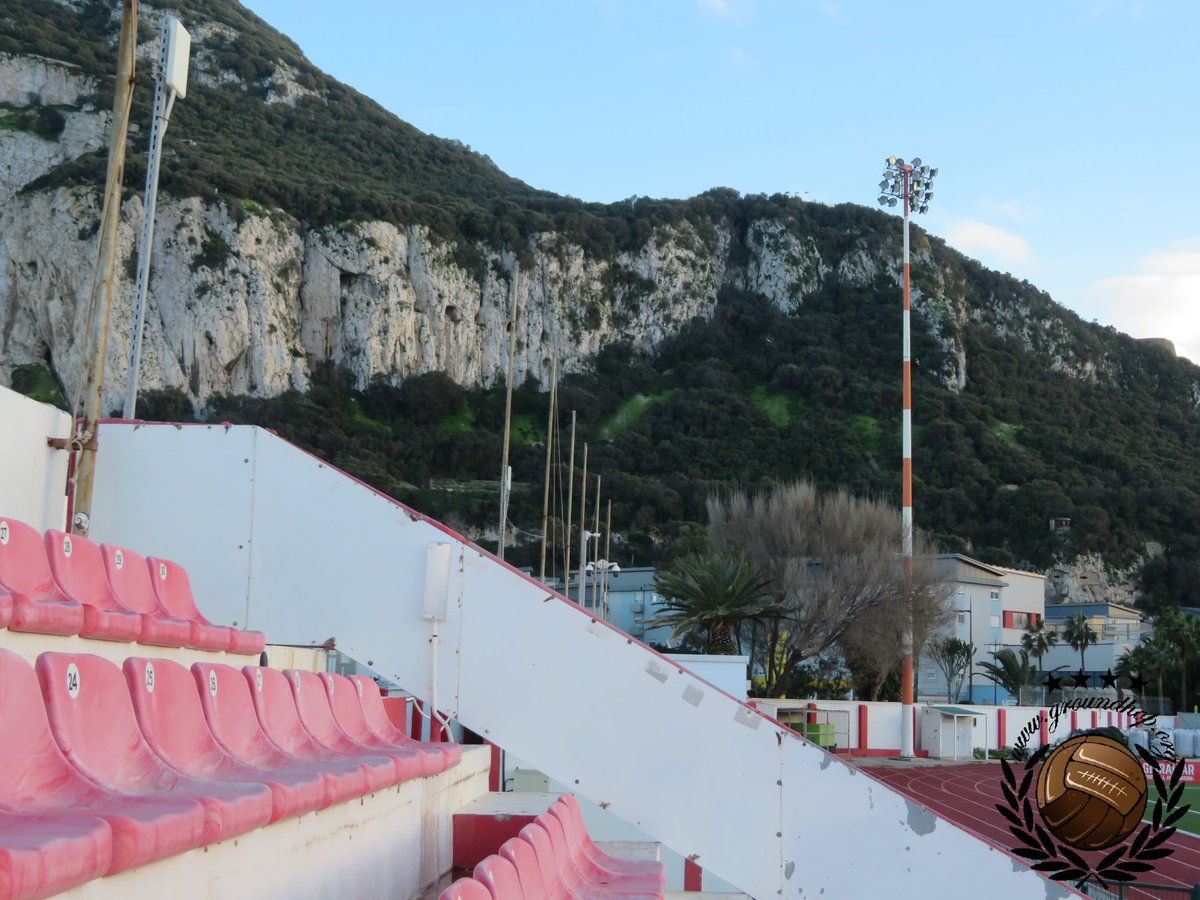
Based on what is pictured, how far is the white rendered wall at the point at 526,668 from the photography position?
7.14m

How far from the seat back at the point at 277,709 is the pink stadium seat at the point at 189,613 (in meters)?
0.96

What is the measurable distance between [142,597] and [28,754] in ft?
10.2

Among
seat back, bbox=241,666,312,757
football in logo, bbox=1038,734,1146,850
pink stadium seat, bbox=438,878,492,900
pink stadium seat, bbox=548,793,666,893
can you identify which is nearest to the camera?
pink stadium seat, bbox=438,878,492,900

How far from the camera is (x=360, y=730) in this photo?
5.74m

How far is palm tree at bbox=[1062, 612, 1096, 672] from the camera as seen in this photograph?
6009 cm

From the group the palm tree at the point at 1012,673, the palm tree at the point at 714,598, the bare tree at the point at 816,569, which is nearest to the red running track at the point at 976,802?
the palm tree at the point at 714,598

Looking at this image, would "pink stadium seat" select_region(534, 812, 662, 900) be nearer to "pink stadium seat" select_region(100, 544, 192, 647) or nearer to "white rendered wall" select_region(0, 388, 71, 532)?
"pink stadium seat" select_region(100, 544, 192, 647)

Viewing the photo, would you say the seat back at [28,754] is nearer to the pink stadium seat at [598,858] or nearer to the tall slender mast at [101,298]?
the pink stadium seat at [598,858]

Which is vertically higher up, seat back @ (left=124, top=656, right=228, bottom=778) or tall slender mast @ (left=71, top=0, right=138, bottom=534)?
tall slender mast @ (left=71, top=0, right=138, bottom=534)

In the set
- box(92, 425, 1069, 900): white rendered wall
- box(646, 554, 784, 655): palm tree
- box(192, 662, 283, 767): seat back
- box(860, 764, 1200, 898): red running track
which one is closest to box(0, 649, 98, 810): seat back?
box(192, 662, 283, 767): seat back

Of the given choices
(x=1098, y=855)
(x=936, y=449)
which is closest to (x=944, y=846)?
(x=1098, y=855)

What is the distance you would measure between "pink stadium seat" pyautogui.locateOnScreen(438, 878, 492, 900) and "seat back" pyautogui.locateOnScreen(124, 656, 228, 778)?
108 centimetres

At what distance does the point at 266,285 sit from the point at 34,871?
262ft

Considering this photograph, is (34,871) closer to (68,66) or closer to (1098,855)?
(1098,855)
